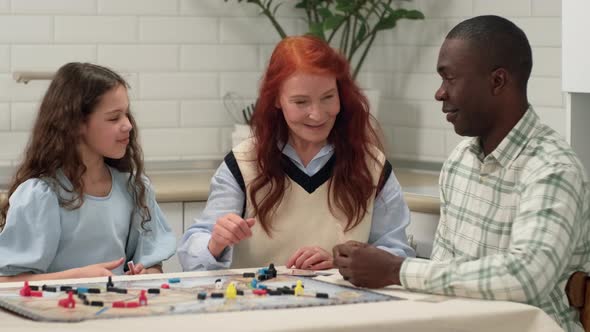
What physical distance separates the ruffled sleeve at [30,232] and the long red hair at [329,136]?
19.1 inches

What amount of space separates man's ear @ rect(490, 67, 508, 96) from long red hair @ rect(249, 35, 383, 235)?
23.3 inches

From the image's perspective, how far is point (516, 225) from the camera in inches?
83.7

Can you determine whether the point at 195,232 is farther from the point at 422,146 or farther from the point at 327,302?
the point at 422,146

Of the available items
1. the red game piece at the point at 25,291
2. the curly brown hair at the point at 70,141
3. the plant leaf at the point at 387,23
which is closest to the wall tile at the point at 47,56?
the plant leaf at the point at 387,23

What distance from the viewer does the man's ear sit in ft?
7.57

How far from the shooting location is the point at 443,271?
210 cm

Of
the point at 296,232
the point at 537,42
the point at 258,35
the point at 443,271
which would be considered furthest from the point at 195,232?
the point at 258,35

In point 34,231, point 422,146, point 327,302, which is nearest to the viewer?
point 327,302

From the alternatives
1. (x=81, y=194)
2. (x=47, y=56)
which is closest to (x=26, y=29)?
(x=47, y=56)

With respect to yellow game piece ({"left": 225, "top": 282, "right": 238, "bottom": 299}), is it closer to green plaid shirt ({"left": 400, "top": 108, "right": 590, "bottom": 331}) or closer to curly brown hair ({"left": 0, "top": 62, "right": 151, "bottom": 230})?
green plaid shirt ({"left": 400, "top": 108, "right": 590, "bottom": 331})

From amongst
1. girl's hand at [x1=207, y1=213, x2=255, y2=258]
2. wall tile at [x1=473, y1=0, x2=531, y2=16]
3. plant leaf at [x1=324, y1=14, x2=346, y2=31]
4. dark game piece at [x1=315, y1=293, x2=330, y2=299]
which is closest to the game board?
dark game piece at [x1=315, y1=293, x2=330, y2=299]

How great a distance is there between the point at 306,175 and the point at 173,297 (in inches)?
33.5

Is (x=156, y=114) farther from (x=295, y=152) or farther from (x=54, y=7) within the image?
(x=295, y=152)

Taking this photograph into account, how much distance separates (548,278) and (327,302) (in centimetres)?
40
